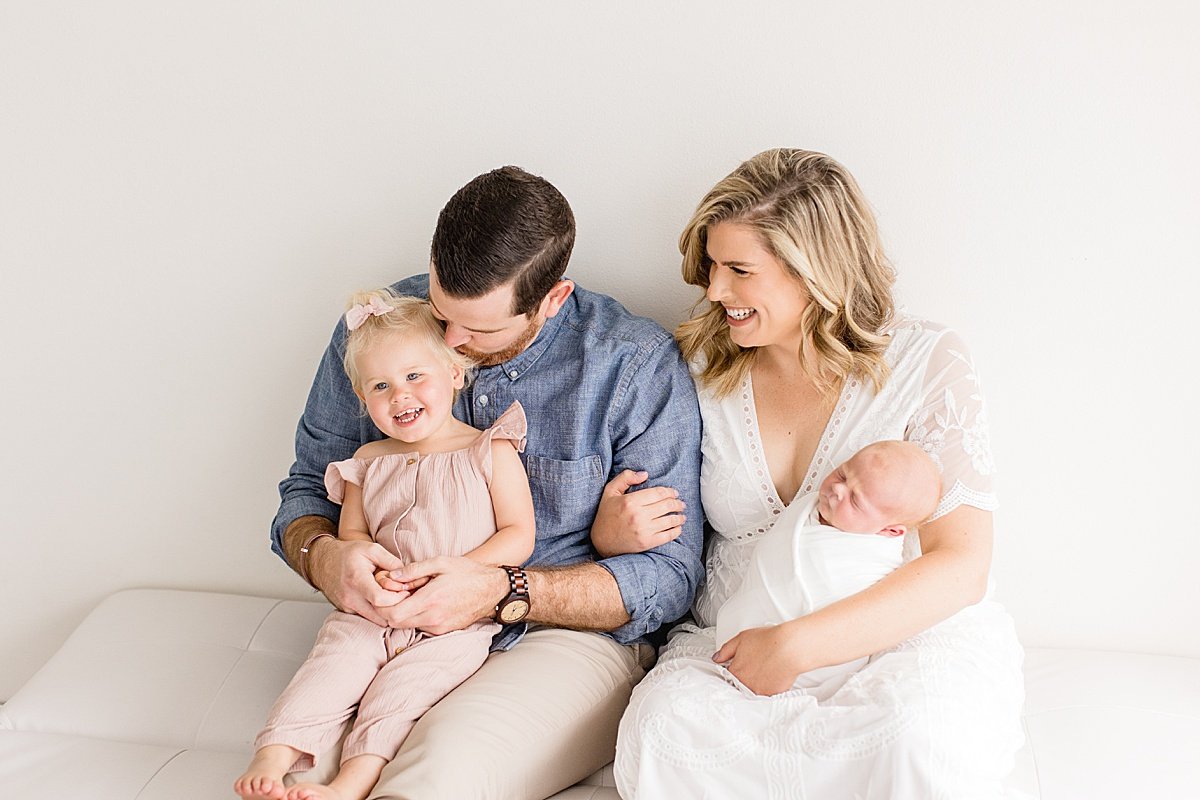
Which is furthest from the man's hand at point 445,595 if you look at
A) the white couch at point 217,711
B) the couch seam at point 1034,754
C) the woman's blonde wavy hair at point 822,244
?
the couch seam at point 1034,754

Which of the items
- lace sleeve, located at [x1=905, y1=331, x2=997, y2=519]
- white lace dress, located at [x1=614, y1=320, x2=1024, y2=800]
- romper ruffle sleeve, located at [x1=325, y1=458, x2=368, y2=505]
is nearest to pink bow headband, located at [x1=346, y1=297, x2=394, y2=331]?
romper ruffle sleeve, located at [x1=325, y1=458, x2=368, y2=505]

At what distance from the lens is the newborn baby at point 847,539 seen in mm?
1807

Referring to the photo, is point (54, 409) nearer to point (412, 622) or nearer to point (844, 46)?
point (412, 622)

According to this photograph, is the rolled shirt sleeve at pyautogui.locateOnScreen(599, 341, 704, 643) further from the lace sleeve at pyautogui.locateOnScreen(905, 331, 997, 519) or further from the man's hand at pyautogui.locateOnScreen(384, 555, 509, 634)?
the lace sleeve at pyautogui.locateOnScreen(905, 331, 997, 519)

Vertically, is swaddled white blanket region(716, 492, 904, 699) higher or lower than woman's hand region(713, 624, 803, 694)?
higher

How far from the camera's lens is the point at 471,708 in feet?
5.82

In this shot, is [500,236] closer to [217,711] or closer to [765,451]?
[765,451]

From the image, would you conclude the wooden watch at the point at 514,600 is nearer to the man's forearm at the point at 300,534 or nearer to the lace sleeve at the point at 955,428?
the man's forearm at the point at 300,534

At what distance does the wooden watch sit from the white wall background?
2.27 feet

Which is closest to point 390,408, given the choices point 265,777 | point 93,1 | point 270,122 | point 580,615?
point 580,615

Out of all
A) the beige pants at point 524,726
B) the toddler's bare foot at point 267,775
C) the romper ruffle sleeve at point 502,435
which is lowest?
the beige pants at point 524,726

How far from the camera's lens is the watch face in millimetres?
1911

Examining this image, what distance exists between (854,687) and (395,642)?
2.53 ft

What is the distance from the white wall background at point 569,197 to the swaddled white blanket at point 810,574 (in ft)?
1.80
